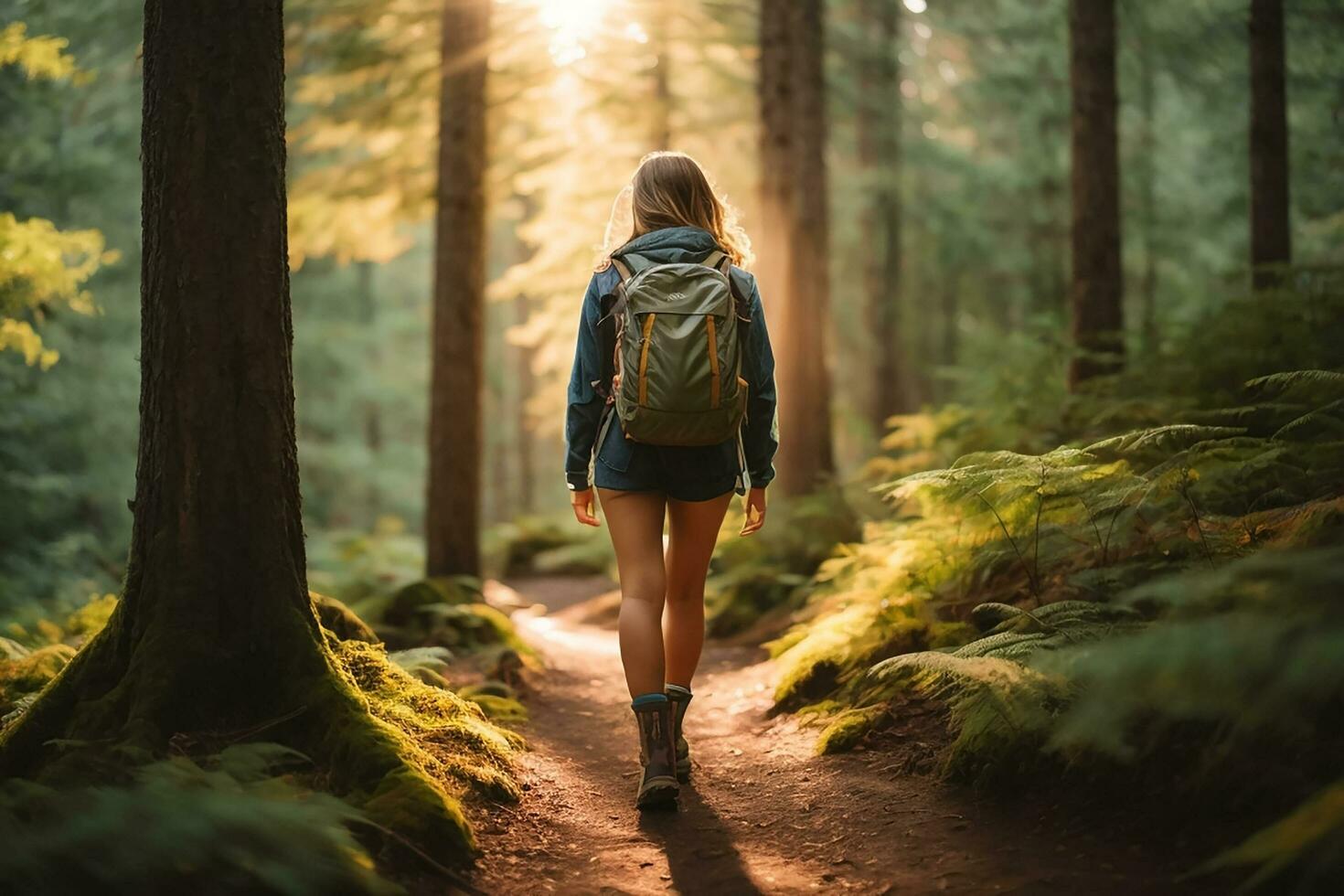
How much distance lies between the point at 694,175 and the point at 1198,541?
2712 mm

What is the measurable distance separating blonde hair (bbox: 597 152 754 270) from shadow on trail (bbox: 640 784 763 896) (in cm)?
235

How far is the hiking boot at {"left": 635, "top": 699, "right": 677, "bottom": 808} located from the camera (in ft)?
13.1

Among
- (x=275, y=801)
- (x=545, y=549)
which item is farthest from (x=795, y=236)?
(x=545, y=549)

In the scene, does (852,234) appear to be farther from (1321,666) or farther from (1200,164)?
(1321,666)

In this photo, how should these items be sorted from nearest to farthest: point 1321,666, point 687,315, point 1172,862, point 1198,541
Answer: point 1321,666
point 1172,862
point 687,315
point 1198,541

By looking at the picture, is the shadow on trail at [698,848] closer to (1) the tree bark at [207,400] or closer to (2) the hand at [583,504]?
(2) the hand at [583,504]

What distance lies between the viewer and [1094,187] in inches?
348

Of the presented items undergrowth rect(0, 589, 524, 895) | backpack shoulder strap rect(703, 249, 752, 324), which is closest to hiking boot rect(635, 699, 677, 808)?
undergrowth rect(0, 589, 524, 895)

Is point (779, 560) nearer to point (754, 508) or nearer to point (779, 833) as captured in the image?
point (754, 508)

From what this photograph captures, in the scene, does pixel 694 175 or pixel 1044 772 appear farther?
pixel 694 175

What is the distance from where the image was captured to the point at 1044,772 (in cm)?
362

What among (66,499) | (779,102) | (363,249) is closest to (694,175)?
(779,102)

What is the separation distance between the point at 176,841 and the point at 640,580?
81.5 inches

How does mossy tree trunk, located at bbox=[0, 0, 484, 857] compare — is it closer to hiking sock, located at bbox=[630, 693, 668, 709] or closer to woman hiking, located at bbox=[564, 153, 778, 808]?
hiking sock, located at bbox=[630, 693, 668, 709]
